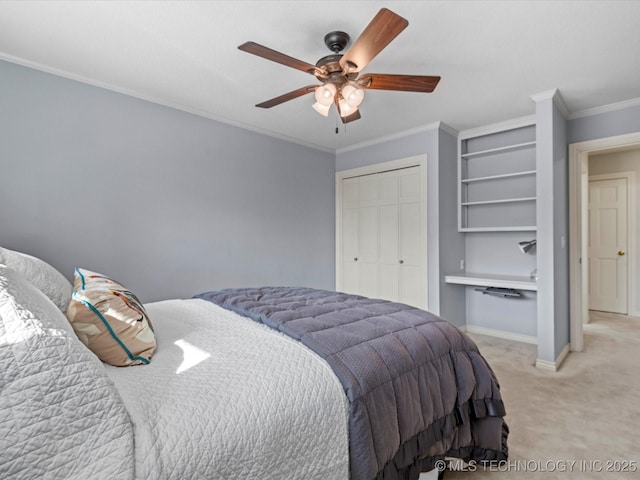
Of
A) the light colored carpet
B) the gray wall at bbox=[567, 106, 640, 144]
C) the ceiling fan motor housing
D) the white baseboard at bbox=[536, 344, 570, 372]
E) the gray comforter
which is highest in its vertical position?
the ceiling fan motor housing

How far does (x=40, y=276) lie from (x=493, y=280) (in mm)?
3614

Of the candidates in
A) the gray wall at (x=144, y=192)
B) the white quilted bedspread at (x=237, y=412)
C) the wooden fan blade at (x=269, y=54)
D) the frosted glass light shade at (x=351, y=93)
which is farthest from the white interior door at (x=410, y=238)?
the white quilted bedspread at (x=237, y=412)

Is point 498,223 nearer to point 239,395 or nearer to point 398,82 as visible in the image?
point 398,82

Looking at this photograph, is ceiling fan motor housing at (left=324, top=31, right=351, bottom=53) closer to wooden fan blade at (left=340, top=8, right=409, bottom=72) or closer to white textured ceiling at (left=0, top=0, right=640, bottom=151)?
white textured ceiling at (left=0, top=0, right=640, bottom=151)

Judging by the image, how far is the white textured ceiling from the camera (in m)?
1.92

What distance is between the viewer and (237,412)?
0.88 metres

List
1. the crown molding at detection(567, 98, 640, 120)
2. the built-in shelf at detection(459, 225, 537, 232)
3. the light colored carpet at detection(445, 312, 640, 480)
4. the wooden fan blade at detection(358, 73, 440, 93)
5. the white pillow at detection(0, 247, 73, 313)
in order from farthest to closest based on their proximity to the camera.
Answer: the built-in shelf at detection(459, 225, 537, 232) → the crown molding at detection(567, 98, 640, 120) → the wooden fan blade at detection(358, 73, 440, 93) → the light colored carpet at detection(445, 312, 640, 480) → the white pillow at detection(0, 247, 73, 313)

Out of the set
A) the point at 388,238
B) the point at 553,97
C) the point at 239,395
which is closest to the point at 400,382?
the point at 239,395

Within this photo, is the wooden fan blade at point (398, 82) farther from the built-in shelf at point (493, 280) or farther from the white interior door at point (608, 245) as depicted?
the white interior door at point (608, 245)

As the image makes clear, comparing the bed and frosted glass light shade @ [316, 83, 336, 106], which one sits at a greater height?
frosted glass light shade @ [316, 83, 336, 106]

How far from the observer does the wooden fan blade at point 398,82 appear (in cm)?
206

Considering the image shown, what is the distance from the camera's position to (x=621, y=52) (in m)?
2.33

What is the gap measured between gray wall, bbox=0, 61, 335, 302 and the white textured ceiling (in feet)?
0.82

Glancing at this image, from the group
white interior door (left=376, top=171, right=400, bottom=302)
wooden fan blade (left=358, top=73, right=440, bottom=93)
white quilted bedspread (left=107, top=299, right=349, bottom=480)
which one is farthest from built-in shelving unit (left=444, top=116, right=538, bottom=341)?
white quilted bedspread (left=107, top=299, right=349, bottom=480)
